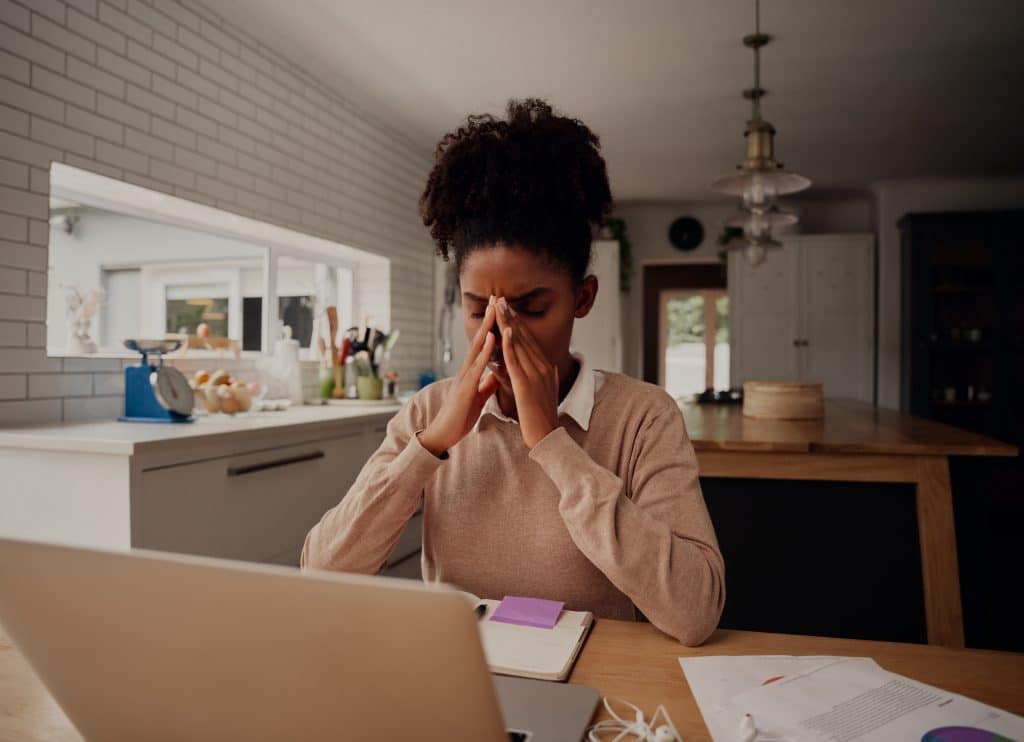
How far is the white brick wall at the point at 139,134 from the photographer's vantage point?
7.27 feet

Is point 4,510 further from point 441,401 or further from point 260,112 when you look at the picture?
point 260,112

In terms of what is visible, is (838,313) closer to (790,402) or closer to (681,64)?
(681,64)

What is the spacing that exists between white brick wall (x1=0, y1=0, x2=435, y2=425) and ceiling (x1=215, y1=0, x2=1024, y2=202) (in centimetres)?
19

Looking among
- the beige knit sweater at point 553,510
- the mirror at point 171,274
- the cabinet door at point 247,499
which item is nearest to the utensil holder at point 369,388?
the mirror at point 171,274

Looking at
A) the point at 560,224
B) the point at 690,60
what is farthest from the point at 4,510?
the point at 690,60

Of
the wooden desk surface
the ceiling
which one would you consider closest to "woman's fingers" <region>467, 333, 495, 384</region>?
the wooden desk surface

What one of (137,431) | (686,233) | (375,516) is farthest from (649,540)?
(686,233)

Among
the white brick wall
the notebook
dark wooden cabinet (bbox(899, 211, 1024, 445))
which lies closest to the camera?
the notebook

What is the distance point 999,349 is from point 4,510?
6.22m

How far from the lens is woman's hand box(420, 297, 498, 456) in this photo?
3.52ft

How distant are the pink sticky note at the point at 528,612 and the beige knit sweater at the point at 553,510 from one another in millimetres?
84

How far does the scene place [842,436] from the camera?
231cm

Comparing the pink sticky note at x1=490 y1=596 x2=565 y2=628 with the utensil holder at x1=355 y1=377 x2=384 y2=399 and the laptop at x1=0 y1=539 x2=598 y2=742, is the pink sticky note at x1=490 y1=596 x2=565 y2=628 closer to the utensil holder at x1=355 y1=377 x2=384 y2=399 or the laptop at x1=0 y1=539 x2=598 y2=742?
the laptop at x1=0 y1=539 x2=598 y2=742

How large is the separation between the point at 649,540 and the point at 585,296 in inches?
17.8
